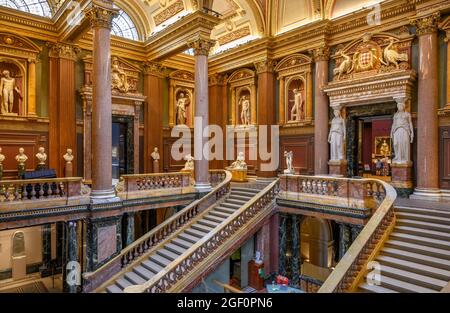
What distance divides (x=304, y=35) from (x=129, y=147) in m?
9.69

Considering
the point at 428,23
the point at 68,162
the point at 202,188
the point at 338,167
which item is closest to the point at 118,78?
the point at 68,162

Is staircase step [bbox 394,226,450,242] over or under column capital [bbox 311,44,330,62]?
under

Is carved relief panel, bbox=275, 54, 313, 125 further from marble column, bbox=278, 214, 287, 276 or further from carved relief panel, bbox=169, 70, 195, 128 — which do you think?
marble column, bbox=278, 214, 287, 276

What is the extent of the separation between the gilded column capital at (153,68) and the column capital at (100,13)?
5.42m

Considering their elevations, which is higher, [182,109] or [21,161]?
[182,109]

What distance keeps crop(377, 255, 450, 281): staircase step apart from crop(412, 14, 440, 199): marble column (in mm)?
4583

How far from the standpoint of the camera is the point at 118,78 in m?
14.0

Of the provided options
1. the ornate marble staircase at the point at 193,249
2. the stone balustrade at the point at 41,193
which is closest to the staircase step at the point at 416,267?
the ornate marble staircase at the point at 193,249

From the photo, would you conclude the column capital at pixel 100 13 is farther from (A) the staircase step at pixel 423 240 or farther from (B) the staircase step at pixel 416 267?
(A) the staircase step at pixel 423 240

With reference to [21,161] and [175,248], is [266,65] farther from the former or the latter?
[21,161]

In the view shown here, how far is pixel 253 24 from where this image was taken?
51.0 feet

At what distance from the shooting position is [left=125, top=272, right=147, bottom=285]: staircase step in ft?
28.6

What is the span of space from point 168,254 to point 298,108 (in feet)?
29.2

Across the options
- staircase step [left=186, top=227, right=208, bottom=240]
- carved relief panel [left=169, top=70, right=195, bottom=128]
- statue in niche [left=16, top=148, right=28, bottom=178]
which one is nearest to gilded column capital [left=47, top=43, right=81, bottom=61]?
statue in niche [left=16, top=148, right=28, bottom=178]
